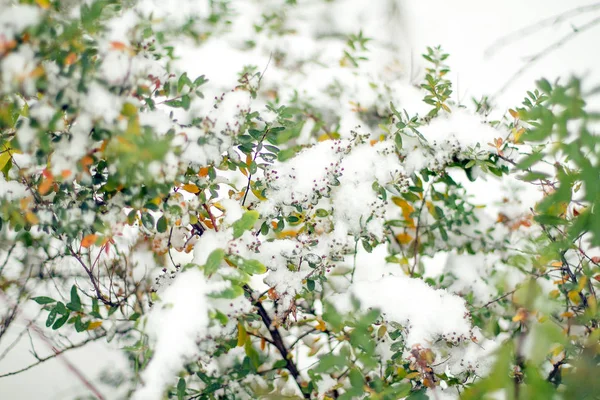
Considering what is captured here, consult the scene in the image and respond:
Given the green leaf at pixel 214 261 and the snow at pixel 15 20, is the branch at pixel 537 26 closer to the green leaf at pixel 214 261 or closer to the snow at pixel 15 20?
the green leaf at pixel 214 261

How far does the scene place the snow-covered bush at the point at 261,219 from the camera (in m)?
0.73

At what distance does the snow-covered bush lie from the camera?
730 mm

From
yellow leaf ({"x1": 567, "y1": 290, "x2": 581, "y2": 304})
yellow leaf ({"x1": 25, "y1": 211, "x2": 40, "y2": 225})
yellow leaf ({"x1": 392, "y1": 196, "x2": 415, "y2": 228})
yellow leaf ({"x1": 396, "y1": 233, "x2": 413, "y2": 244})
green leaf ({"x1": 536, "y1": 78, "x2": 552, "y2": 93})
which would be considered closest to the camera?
green leaf ({"x1": 536, "y1": 78, "x2": 552, "y2": 93})

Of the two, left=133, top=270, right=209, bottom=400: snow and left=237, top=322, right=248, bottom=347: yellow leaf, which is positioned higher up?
left=237, top=322, right=248, bottom=347: yellow leaf

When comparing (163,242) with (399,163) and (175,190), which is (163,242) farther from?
(399,163)

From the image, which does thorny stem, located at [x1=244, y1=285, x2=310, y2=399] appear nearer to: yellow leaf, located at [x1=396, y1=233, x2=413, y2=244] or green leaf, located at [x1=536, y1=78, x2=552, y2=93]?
yellow leaf, located at [x1=396, y1=233, x2=413, y2=244]

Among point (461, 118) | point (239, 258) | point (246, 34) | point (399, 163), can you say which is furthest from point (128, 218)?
point (246, 34)

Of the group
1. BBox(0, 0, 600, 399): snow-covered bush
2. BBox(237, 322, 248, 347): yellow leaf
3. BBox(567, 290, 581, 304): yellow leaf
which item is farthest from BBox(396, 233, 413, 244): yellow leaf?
BBox(237, 322, 248, 347): yellow leaf

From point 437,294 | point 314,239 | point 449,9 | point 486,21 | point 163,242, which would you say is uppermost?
point 449,9

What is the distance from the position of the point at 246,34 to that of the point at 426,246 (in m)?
2.18

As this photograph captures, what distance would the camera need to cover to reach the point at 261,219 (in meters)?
1.09

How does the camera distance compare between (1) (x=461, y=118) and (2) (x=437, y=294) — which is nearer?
(2) (x=437, y=294)

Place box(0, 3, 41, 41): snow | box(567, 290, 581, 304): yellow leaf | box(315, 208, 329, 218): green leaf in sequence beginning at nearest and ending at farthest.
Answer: box(0, 3, 41, 41): snow → box(315, 208, 329, 218): green leaf → box(567, 290, 581, 304): yellow leaf

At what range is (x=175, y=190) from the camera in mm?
1060
